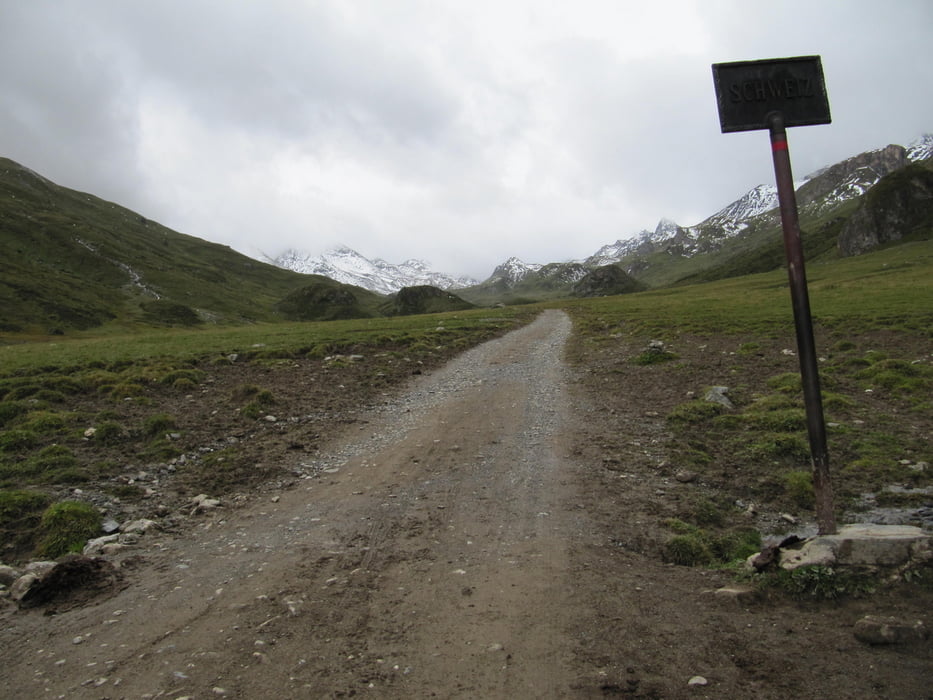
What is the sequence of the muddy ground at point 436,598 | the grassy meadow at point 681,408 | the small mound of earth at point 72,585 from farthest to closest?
1. the grassy meadow at point 681,408
2. the small mound of earth at point 72,585
3. the muddy ground at point 436,598

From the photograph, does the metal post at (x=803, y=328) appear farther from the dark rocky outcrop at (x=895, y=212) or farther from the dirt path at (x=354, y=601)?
the dark rocky outcrop at (x=895, y=212)

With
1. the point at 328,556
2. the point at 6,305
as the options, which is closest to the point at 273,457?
the point at 328,556

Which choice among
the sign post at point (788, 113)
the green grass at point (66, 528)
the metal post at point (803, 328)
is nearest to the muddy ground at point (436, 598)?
the green grass at point (66, 528)

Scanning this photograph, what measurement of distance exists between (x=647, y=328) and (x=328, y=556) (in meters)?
37.6

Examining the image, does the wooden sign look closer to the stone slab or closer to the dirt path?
the stone slab

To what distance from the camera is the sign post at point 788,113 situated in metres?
6.58

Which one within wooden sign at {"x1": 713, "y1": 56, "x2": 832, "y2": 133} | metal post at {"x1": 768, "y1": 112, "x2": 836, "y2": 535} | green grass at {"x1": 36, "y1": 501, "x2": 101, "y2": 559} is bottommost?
green grass at {"x1": 36, "y1": 501, "x2": 101, "y2": 559}

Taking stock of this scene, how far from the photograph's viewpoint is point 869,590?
5820mm

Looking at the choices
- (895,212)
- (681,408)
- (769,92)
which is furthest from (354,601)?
(895,212)

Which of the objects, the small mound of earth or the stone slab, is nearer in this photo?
the stone slab

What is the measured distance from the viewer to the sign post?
6582 millimetres

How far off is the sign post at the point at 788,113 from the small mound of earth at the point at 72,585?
10.2m

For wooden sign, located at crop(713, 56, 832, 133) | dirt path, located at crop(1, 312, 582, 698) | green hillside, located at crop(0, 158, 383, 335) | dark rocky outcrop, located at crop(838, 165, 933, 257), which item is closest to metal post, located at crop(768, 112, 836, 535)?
wooden sign, located at crop(713, 56, 832, 133)

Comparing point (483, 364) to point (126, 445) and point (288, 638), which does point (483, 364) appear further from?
point (288, 638)
